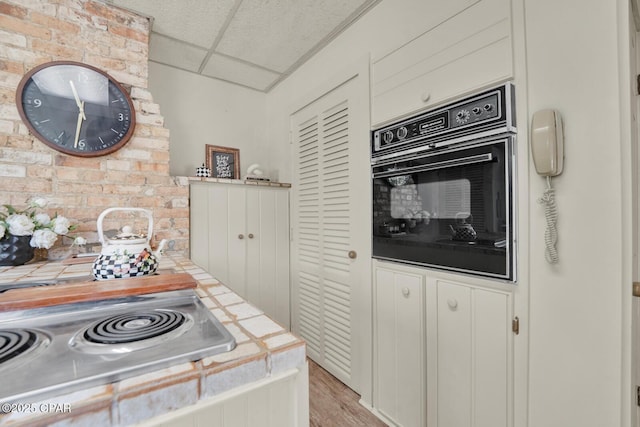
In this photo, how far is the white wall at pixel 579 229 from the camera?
906 mm

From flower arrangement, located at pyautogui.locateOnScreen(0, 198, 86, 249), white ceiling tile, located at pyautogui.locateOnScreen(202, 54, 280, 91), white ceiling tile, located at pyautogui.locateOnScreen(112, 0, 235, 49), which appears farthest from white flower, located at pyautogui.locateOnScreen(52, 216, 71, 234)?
white ceiling tile, located at pyautogui.locateOnScreen(202, 54, 280, 91)

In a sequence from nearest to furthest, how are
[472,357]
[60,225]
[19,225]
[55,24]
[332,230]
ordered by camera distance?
[472,357] < [19,225] < [60,225] < [55,24] < [332,230]

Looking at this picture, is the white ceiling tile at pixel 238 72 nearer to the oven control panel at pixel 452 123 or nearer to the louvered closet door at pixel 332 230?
the louvered closet door at pixel 332 230

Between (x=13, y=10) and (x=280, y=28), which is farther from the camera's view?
(x=280, y=28)

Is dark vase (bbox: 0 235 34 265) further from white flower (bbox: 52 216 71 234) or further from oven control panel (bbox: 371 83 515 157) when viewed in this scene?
oven control panel (bbox: 371 83 515 157)

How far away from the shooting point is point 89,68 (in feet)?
5.69

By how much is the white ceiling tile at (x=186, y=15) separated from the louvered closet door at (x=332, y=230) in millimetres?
839

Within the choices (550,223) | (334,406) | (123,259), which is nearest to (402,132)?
(550,223)

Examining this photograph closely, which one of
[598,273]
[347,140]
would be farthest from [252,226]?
[598,273]

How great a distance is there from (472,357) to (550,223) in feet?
2.14

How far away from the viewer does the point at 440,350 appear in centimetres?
135

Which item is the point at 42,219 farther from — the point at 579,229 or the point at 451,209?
the point at 579,229

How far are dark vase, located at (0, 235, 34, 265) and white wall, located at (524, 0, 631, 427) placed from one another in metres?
2.28

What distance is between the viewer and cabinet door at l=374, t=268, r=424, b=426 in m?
1.45
